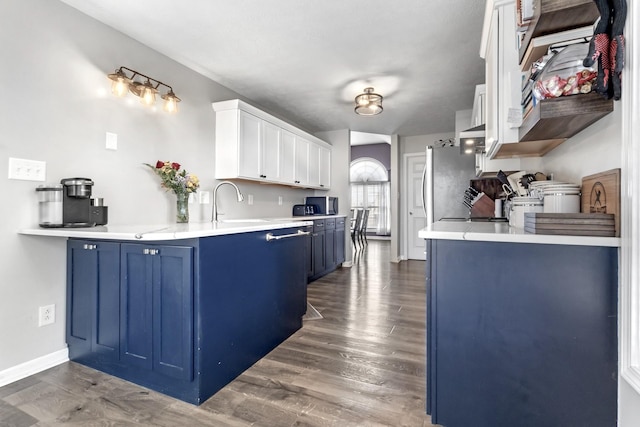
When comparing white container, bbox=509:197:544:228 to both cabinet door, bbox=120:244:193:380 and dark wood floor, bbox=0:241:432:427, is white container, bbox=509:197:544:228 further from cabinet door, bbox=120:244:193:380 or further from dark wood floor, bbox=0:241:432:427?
cabinet door, bbox=120:244:193:380

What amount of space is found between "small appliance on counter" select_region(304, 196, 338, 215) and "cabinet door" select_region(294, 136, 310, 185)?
51 cm

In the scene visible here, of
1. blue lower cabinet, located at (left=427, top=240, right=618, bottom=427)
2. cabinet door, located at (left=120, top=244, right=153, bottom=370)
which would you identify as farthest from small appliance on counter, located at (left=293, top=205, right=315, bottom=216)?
blue lower cabinet, located at (left=427, top=240, right=618, bottom=427)

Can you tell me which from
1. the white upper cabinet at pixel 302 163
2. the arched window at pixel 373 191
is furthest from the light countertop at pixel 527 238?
the arched window at pixel 373 191

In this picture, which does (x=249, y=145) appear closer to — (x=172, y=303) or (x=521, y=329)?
(x=172, y=303)

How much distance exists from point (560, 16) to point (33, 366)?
3.21 m

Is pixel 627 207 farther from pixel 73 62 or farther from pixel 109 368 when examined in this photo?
pixel 73 62

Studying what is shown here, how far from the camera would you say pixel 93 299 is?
1.91 m

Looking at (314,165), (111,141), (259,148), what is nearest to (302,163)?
(314,165)

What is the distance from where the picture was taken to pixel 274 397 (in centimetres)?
164

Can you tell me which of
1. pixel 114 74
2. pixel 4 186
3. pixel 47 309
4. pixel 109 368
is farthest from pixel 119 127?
pixel 109 368

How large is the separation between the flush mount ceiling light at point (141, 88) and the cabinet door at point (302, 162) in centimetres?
193

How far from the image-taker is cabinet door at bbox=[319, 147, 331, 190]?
17.1 ft

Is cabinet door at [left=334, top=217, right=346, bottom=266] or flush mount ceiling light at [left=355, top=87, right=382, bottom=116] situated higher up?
flush mount ceiling light at [left=355, top=87, right=382, bottom=116]

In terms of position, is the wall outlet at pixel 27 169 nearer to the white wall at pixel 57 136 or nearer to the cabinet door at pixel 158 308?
the white wall at pixel 57 136
